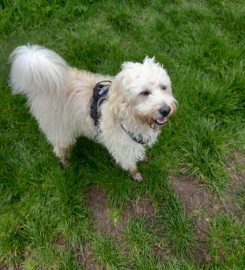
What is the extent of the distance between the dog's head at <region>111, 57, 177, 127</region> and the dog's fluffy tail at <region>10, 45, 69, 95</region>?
44 cm

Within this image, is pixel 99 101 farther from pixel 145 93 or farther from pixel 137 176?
pixel 137 176

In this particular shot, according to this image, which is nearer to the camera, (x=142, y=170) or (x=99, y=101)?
(x=99, y=101)

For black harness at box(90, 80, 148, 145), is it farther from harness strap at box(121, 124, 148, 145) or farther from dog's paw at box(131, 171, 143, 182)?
dog's paw at box(131, 171, 143, 182)

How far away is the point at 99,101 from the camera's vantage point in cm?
315

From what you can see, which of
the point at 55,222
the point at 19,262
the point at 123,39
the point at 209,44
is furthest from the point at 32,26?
the point at 19,262

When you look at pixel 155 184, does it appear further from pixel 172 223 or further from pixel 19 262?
pixel 19 262

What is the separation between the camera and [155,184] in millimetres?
3578

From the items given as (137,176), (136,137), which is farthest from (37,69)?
(137,176)

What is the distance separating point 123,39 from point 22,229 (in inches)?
94.2

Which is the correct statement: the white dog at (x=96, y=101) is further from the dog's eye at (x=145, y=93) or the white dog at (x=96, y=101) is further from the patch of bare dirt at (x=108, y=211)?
the patch of bare dirt at (x=108, y=211)

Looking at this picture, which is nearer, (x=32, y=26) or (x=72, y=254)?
(x=72, y=254)

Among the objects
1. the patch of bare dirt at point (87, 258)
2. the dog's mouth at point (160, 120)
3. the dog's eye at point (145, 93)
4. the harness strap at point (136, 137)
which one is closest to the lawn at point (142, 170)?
the patch of bare dirt at point (87, 258)

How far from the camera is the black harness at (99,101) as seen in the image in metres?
3.12

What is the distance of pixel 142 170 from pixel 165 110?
105cm
